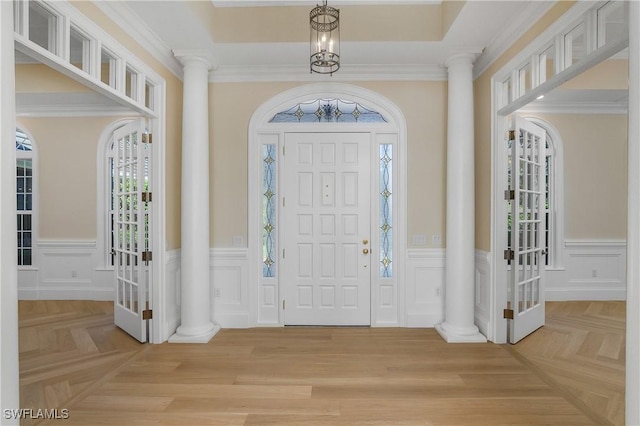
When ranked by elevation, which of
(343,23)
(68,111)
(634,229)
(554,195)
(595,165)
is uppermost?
(343,23)

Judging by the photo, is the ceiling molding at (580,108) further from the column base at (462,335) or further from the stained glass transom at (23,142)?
the stained glass transom at (23,142)

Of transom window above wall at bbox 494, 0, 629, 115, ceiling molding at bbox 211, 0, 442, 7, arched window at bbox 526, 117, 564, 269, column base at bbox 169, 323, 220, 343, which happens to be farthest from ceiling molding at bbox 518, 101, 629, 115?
column base at bbox 169, 323, 220, 343

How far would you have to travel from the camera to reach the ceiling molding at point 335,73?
4.36 metres

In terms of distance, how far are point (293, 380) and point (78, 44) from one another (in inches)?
159

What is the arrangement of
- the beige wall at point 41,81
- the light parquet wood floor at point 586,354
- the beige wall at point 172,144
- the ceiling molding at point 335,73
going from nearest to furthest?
the light parquet wood floor at point 586,354
the beige wall at point 172,144
the ceiling molding at point 335,73
the beige wall at point 41,81

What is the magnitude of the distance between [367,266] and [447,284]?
36.4 inches

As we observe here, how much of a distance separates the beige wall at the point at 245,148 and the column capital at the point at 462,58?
37 centimetres

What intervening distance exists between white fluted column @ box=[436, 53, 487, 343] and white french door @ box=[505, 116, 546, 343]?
14.9 inches

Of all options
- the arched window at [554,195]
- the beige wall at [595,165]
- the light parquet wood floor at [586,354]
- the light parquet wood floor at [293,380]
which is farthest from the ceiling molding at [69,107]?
the beige wall at [595,165]

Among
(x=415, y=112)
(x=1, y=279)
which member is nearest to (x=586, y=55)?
(x=415, y=112)

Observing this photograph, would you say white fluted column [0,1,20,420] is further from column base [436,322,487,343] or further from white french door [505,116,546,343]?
white french door [505,116,546,343]

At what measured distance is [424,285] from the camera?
14.5 ft

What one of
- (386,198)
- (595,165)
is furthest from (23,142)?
(595,165)

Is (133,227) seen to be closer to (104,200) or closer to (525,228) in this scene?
(104,200)
